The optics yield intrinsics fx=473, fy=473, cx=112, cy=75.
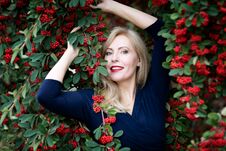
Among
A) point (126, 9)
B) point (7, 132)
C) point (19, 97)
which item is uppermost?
point (126, 9)

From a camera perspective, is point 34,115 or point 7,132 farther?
point 7,132

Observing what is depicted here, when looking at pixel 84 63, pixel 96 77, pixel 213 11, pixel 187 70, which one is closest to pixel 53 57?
pixel 84 63

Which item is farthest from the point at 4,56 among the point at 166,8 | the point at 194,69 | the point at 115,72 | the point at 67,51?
the point at 194,69

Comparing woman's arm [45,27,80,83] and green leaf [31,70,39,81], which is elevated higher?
woman's arm [45,27,80,83]

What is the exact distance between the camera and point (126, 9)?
105 inches

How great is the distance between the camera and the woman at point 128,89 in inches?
101

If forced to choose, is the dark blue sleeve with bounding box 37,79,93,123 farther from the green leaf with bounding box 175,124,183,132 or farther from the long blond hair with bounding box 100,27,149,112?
the green leaf with bounding box 175,124,183,132

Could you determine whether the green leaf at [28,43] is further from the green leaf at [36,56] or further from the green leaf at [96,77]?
the green leaf at [96,77]

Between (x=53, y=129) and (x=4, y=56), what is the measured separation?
0.59 m

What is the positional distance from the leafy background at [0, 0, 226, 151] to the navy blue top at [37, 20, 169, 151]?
0.10m

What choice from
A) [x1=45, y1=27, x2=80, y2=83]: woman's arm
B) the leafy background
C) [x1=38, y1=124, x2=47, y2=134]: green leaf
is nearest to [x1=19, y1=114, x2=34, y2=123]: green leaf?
the leafy background

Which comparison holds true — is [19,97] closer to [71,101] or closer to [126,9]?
[71,101]

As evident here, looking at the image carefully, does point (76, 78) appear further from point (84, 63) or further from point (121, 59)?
point (121, 59)

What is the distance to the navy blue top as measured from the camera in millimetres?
2537
